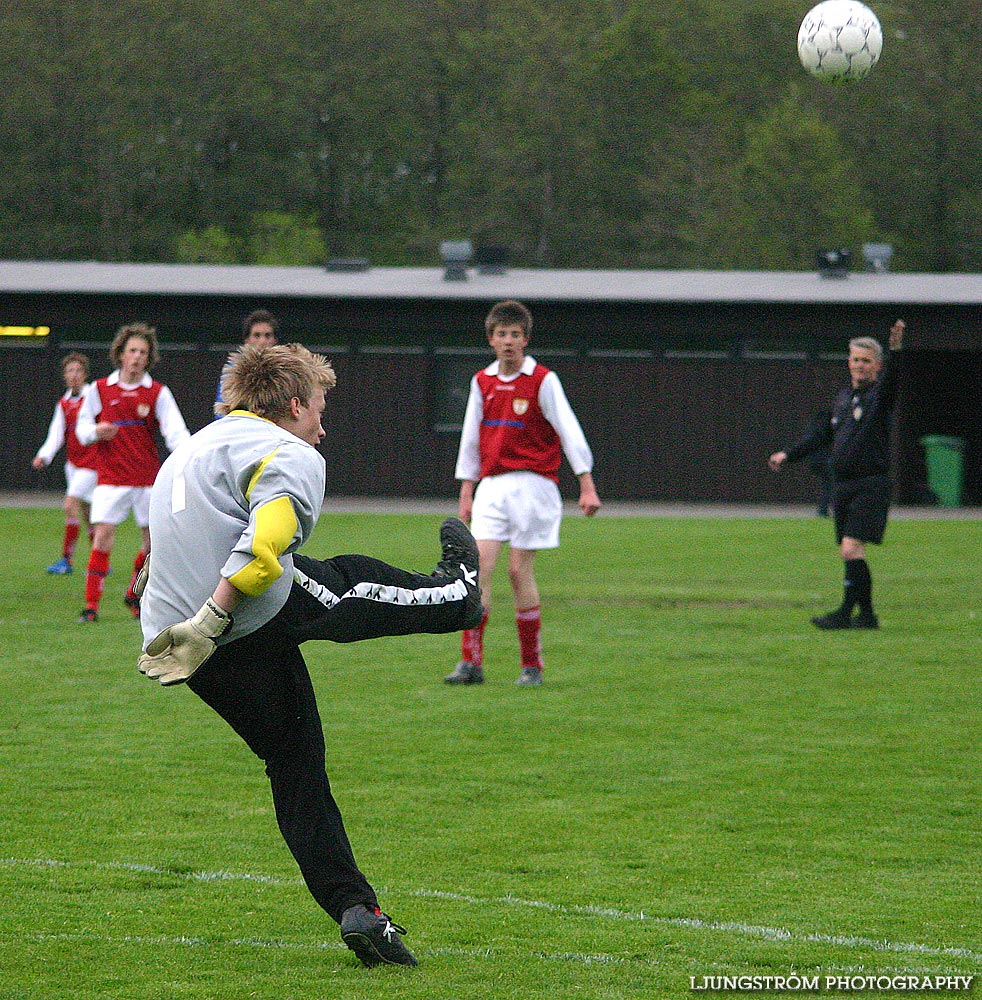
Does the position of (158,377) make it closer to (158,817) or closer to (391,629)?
(158,817)

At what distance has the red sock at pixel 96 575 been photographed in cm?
1198

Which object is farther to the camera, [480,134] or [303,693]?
[480,134]

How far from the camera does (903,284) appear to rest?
3031cm

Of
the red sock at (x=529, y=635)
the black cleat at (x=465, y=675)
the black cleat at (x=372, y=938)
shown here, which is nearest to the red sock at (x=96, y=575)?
the black cleat at (x=465, y=675)

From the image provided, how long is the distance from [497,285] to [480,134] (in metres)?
29.1

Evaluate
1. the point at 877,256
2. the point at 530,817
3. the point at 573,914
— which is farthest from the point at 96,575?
the point at 877,256

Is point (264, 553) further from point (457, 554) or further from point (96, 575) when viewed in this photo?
point (96, 575)

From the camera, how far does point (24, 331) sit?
29.2m

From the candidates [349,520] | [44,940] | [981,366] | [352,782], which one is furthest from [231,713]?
[981,366]

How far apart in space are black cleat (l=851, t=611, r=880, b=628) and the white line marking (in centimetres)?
744

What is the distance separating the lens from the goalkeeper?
443cm

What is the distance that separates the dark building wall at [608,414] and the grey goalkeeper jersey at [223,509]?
23.8 meters

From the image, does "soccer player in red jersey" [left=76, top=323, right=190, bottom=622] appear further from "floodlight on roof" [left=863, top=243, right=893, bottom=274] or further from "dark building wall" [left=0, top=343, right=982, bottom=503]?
"floodlight on roof" [left=863, top=243, right=893, bottom=274]

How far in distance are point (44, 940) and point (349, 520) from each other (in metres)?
18.7
